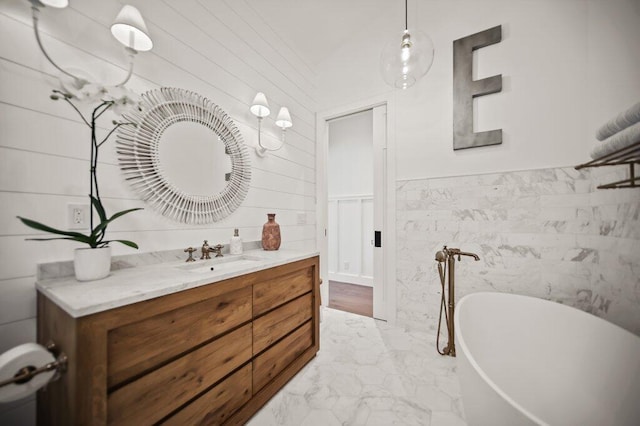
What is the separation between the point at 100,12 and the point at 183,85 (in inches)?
17.7

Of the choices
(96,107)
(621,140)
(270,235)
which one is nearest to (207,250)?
(270,235)

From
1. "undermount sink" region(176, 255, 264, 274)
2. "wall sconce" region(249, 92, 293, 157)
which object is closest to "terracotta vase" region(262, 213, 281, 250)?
"undermount sink" region(176, 255, 264, 274)

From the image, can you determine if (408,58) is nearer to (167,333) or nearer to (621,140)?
(621,140)

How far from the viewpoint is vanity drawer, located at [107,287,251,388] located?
31.2 inches

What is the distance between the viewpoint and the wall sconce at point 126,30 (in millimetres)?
947

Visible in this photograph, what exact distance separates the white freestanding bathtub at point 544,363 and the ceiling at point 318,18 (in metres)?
2.81

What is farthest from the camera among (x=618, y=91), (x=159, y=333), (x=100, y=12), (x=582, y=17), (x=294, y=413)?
(x=582, y=17)

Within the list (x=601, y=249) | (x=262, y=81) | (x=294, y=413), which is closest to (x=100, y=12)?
(x=262, y=81)

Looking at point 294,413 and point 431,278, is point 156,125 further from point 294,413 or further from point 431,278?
point 431,278

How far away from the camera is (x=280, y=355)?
1.49 meters

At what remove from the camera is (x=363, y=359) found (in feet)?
5.98

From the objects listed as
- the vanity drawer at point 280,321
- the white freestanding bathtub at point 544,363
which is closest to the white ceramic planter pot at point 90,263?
the vanity drawer at point 280,321

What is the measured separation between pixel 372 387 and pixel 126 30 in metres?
2.52

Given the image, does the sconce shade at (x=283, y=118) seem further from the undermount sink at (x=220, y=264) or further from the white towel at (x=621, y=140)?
the white towel at (x=621, y=140)
